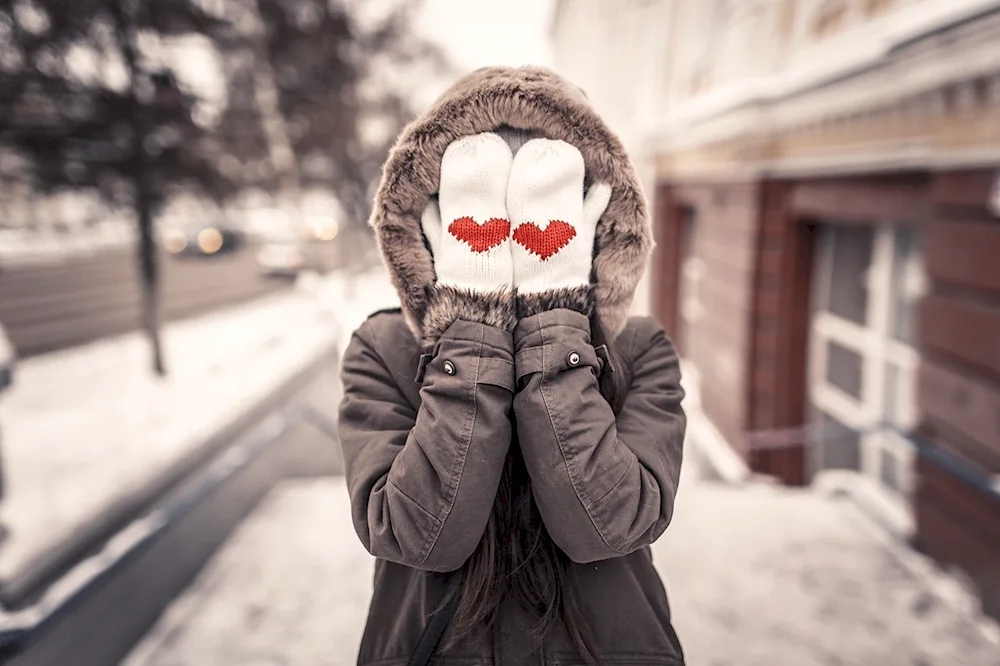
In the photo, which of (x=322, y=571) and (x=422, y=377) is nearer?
(x=422, y=377)

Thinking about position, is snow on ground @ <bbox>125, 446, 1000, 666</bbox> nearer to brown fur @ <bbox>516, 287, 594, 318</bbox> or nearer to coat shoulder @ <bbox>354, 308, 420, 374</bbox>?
coat shoulder @ <bbox>354, 308, 420, 374</bbox>

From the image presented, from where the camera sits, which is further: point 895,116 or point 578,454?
point 895,116

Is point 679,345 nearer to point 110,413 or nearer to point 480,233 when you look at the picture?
point 110,413

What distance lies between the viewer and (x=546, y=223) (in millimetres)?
991

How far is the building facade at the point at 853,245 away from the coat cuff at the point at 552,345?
1.98 metres

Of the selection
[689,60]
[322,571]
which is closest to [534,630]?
[322,571]

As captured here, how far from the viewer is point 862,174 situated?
125 inches

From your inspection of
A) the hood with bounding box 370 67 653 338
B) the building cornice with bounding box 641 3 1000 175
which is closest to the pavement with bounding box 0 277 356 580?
the hood with bounding box 370 67 653 338

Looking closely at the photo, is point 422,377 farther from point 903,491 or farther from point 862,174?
point 903,491

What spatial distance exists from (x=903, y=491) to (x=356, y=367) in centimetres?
331

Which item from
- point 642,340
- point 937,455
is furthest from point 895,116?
point 642,340

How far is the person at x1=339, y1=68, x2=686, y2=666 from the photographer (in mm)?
922

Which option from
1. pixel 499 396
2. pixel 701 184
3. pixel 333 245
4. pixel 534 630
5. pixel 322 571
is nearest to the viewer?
pixel 499 396

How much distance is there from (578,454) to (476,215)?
1.28ft
